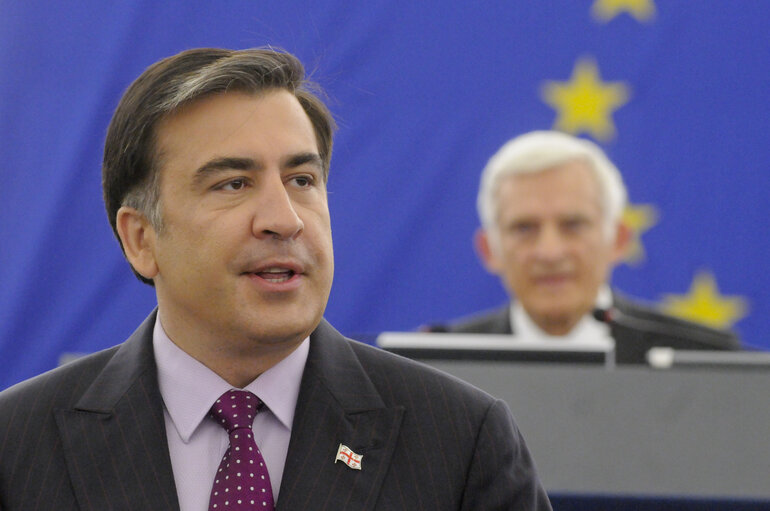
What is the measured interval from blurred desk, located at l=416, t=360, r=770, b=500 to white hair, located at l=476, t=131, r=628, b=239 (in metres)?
1.66

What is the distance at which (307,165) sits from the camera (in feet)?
5.48

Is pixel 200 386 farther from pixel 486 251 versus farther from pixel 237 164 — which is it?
pixel 486 251

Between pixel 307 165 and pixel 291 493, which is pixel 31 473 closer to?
pixel 291 493

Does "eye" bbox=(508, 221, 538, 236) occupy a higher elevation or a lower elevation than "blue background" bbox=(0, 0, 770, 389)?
lower

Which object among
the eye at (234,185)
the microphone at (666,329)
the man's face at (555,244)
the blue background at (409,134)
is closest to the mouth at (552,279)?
the man's face at (555,244)

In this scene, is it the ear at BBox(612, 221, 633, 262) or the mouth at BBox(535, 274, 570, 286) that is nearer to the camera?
the mouth at BBox(535, 274, 570, 286)

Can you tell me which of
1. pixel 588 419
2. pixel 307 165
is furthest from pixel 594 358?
pixel 307 165

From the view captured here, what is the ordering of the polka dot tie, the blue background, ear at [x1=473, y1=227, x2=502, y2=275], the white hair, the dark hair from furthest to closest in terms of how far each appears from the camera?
the blue background < ear at [x1=473, y1=227, x2=502, y2=275] < the white hair < the dark hair < the polka dot tie

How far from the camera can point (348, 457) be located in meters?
1.61

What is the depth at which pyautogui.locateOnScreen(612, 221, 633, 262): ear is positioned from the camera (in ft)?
14.4

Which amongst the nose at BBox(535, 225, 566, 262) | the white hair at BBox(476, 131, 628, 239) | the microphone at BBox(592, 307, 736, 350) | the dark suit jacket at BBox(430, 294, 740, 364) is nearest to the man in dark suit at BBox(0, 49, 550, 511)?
the microphone at BBox(592, 307, 736, 350)

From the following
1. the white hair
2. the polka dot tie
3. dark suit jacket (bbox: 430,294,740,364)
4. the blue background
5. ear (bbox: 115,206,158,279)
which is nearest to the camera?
the polka dot tie

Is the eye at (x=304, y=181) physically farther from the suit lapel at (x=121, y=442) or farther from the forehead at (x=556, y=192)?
the forehead at (x=556, y=192)

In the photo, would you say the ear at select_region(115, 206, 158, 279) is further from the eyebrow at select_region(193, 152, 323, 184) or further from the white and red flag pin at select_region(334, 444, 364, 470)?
the white and red flag pin at select_region(334, 444, 364, 470)
